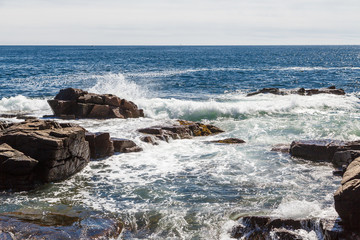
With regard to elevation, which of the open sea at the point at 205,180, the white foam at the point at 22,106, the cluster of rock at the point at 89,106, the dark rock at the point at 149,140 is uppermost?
the cluster of rock at the point at 89,106

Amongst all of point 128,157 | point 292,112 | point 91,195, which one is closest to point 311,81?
point 292,112

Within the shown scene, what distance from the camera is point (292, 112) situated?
2350 cm

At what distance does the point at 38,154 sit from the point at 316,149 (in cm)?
937

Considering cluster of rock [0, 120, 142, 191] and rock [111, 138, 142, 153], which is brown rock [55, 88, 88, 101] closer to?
rock [111, 138, 142, 153]

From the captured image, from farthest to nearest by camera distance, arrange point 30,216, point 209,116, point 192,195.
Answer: point 209,116
point 192,195
point 30,216

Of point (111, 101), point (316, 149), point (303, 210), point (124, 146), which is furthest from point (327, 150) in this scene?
point (111, 101)

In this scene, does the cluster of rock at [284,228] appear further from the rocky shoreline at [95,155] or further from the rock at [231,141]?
the rock at [231,141]

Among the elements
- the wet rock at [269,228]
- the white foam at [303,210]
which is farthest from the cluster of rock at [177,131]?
the wet rock at [269,228]

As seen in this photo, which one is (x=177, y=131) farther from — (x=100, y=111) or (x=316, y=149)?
(x=316, y=149)

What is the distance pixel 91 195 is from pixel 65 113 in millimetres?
11189

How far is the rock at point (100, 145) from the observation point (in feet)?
45.1

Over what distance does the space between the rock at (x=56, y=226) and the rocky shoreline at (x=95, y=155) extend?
2cm

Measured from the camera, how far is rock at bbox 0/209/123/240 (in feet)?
24.4

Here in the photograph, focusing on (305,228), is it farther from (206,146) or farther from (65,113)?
(65,113)
